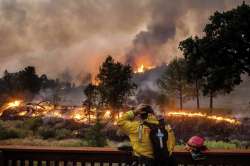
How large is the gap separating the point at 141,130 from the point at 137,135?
118 mm

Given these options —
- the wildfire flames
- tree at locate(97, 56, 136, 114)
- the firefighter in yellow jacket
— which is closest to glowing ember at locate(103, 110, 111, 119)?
the wildfire flames

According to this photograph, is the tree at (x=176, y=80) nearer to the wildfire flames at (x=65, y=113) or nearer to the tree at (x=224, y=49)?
the wildfire flames at (x=65, y=113)

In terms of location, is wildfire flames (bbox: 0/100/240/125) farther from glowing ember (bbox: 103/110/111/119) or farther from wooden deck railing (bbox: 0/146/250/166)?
wooden deck railing (bbox: 0/146/250/166)

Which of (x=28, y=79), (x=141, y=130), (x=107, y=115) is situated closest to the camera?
(x=141, y=130)

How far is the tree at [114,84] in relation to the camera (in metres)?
82.6

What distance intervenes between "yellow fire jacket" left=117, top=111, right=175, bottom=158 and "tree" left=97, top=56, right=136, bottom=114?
74.5 metres

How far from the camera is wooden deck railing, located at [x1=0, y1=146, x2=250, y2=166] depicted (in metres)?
7.84

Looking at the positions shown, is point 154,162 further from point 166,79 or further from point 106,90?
point 166,79

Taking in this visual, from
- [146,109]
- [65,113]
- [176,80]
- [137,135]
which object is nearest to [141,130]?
[137,135]

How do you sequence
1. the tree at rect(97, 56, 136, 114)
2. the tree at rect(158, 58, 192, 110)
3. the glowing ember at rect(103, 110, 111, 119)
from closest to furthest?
the glowing ember at rect(103, 110, 111, 119)
the tree at rect(97, 56, 136, 114)
the tree at rect(158, 58, 192, 110)

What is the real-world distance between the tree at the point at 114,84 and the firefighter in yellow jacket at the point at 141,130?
7445 cm

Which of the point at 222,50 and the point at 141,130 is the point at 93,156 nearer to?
the point at 141,130

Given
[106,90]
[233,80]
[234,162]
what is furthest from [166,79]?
[234,162]

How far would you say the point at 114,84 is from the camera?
8400 centimetres
